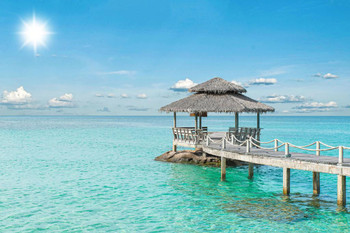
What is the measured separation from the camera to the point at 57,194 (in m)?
14.6

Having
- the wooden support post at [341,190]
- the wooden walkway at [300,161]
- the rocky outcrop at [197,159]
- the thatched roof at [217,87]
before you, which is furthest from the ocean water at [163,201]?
the thatched roof at [217,87]

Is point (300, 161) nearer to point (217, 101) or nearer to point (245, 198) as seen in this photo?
point (245, 198)

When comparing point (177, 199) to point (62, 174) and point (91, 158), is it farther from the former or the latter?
point (91, 158)

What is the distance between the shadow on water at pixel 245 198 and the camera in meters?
11.5

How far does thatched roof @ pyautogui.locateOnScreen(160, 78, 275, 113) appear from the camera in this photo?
64.5 ft

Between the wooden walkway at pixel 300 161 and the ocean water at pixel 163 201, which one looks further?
the wooden walkway at pixel 300 161

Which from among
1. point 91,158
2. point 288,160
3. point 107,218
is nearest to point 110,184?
point 107,218

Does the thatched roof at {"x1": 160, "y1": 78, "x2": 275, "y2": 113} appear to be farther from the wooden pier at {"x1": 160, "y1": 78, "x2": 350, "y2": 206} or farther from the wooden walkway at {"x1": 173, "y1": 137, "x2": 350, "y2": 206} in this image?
the wooden walkway at {"x1": 173, "y1": 137, "x2": 350, "y2": 206}

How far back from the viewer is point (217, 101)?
2039cm

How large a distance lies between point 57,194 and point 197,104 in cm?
930

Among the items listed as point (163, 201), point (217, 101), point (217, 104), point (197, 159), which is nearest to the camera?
point (163, 201)

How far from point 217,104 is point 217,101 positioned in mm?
363

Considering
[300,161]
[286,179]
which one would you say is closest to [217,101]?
[286,179]

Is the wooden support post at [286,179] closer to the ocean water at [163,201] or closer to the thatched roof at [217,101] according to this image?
the ocean water at [163,201]
